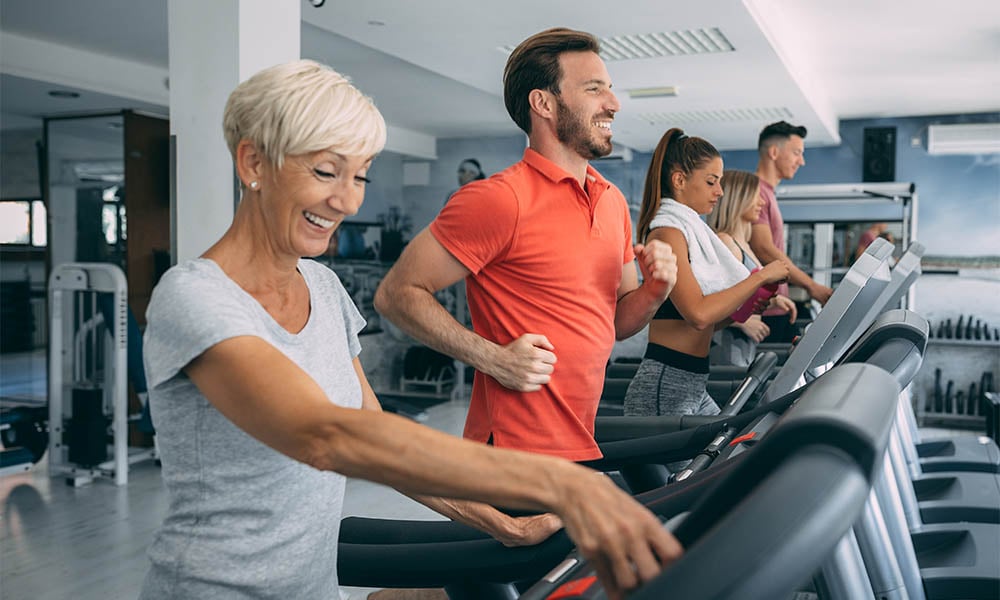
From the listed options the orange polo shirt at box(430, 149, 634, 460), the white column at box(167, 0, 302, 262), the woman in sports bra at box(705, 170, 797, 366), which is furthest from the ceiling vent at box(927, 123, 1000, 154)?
the orange polo shirt at box(430, 149, 634, 460)

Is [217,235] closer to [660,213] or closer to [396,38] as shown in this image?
[660,213]

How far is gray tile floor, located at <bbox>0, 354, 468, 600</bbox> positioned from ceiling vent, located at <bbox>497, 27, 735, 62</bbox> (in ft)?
8.88

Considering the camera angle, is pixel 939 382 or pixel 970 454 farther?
pixel 939 382

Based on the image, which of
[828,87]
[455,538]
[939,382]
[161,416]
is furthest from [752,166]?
[161,416]

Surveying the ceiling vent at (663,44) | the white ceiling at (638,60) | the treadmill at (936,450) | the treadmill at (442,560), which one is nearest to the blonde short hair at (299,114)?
the treadmill at (442,560)

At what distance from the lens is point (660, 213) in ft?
8.04

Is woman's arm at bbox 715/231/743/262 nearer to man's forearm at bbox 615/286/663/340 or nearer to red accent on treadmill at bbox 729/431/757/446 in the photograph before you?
man's forearm at bbox 615/286/663/340

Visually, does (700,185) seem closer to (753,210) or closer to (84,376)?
(753,210)

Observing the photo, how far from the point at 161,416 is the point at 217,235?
1.71 meters

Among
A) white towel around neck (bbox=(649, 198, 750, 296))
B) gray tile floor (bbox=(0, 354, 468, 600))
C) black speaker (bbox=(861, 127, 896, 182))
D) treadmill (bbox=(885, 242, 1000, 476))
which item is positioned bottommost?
gray tile floor (bbox=(0, 354, 468, 600))

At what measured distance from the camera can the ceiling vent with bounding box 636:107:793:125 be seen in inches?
258

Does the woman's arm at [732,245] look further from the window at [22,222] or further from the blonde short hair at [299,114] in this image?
the window at [22,222]

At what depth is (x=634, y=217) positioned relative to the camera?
922cm

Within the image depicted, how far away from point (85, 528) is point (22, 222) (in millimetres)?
6514
